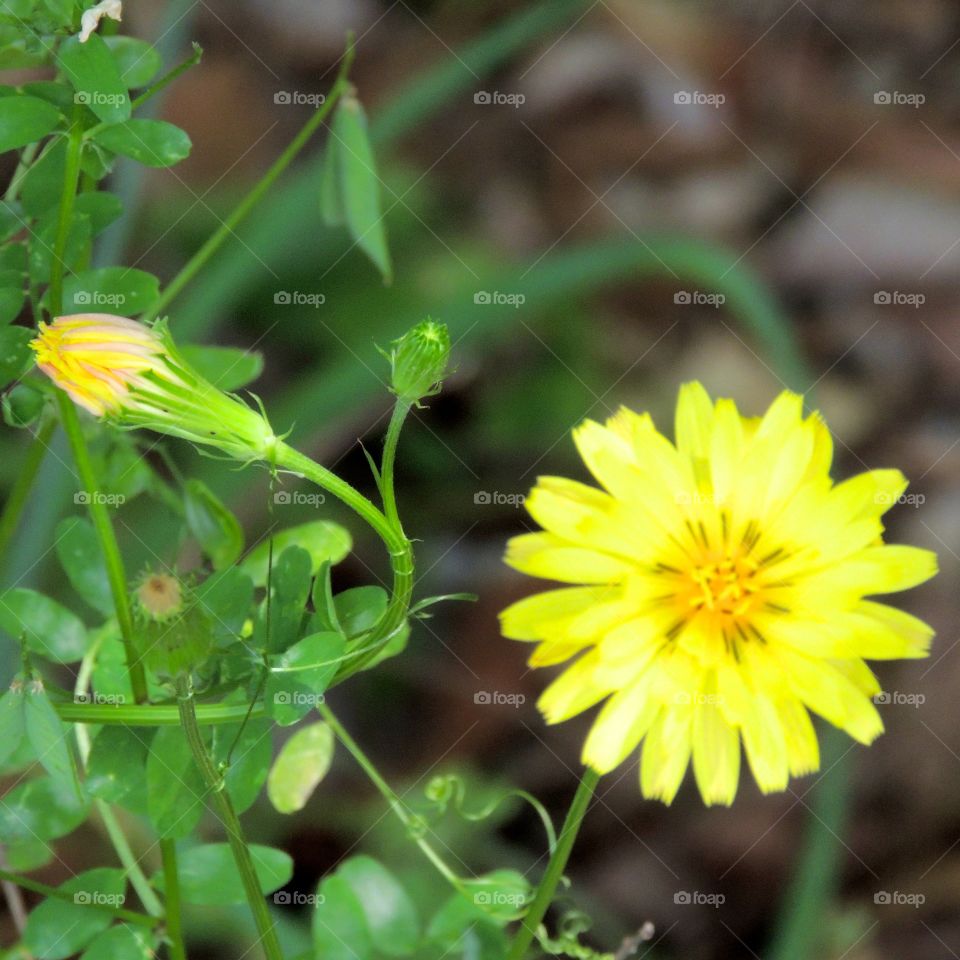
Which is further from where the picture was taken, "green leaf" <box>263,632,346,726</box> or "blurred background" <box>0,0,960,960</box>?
"blurred background" <box>0,0,960,960</box>

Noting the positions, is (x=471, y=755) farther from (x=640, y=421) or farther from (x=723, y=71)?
(x=723, y=71)

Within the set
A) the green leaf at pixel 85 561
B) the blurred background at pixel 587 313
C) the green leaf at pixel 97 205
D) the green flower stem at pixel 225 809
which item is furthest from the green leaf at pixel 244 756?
the blurred background at pixel 587 313

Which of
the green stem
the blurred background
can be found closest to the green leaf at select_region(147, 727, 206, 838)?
the green stem

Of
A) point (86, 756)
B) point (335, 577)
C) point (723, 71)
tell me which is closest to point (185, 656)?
point (86, 756)

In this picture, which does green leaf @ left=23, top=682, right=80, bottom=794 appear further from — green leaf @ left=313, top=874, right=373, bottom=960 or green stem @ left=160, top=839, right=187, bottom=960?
green leaf @ left=313, top=874, right=373, bottom=960

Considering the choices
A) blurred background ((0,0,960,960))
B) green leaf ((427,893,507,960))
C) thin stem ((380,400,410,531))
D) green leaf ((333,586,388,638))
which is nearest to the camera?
thin stem ((380,400,410,531))

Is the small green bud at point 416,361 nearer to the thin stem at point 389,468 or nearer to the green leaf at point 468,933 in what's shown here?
the thin stem at point 389,468

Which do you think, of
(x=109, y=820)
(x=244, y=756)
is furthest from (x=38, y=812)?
(x=244, y=756)
